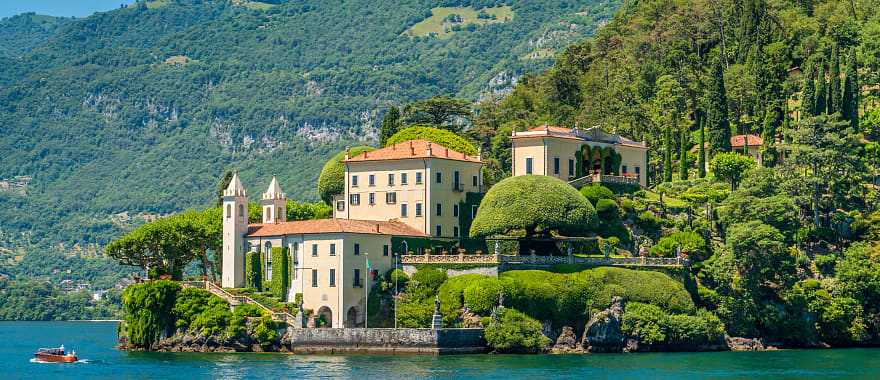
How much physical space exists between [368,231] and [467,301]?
921cm

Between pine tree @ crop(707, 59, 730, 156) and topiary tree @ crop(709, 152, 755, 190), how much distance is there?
776 cm

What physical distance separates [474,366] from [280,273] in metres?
21.2

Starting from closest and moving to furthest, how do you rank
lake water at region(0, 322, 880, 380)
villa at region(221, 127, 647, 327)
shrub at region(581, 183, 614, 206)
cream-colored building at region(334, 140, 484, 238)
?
lake water at region(0, 322, 880, 380) → villa at region(221, 127, 647, 327) → cream-colored building at region(334, 140, 484, 238) → shrub at region(581, 183, 614, 206)

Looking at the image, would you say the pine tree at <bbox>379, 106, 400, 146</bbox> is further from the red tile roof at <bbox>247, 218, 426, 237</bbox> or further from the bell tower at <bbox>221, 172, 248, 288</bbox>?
the bell tower at <bbox>221, 172, 248, 288</bbox>

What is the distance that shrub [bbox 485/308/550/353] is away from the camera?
97188 millimetres

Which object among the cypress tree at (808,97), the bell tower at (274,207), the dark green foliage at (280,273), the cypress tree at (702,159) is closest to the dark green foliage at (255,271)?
the dark green foliage at (280,273)

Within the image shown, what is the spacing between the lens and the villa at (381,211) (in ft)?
339

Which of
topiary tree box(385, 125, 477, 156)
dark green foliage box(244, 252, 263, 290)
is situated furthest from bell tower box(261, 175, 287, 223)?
topiary tree box(385, 125, 477, 156)

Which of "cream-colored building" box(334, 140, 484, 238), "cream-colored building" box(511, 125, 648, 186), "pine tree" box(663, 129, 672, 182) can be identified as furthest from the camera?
"pine tree" box(663, 129, 672, 182)

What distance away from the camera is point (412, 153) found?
113 m

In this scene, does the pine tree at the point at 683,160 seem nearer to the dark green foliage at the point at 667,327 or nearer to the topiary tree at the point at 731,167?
the topiary tree at the point at 731,167

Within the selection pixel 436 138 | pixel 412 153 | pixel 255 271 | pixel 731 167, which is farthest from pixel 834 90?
pixel 255 271

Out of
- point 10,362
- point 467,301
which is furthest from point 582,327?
point 10,362

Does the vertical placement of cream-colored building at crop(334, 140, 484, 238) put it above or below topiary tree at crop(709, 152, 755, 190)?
below
